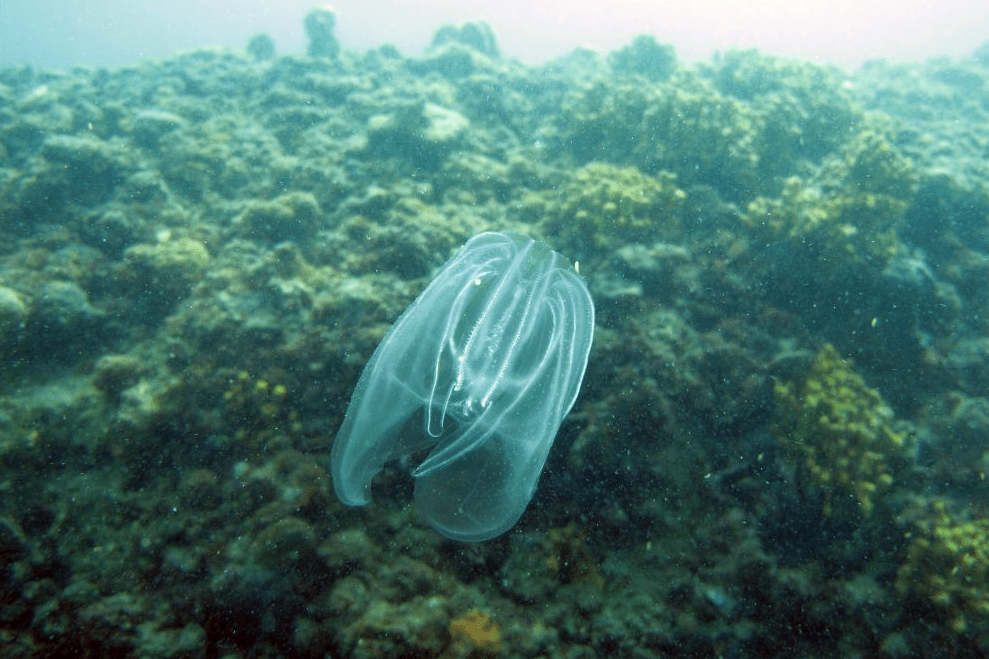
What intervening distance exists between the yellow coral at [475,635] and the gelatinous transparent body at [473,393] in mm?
564

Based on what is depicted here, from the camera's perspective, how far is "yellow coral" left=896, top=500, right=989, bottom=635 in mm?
3779

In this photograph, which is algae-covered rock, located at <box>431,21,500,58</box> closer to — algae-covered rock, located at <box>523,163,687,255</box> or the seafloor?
the seafloor

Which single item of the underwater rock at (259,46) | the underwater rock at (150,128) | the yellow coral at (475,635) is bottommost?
the yellow coral at (475,635)

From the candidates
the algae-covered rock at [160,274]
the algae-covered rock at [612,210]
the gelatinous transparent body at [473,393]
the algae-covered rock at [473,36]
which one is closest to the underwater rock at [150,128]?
the algae-covered rock at [160,274]

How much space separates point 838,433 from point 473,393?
348 centimetres

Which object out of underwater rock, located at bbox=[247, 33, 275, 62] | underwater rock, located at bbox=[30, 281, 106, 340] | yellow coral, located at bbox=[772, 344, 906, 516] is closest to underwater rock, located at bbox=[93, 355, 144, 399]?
underwater rock, located at bbox=[30, 281, 106, 340]

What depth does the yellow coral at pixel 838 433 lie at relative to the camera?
4262 mm

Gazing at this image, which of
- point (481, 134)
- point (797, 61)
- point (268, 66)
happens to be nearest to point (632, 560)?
point (481, 134)

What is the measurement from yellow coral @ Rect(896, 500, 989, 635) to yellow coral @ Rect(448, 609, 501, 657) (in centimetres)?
341

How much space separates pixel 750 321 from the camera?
196 inches

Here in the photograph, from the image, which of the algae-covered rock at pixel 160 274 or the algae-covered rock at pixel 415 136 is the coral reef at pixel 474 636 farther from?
the algae-covered rock at pixel 415 136

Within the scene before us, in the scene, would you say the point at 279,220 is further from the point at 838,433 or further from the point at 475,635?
the point at 838,433

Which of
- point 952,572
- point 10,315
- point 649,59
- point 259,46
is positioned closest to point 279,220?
point 10,315

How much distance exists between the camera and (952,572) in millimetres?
3910
